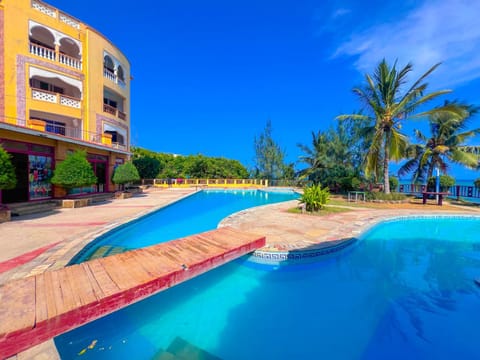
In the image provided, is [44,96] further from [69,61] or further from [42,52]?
[69,61]

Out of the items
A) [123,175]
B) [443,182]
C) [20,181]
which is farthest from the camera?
[123,175]

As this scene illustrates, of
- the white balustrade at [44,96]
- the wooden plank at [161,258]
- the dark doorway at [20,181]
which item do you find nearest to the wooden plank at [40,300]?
the wooden plank at [161,258]

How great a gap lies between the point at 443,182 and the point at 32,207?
21698 millimetres

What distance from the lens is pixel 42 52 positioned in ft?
37.7

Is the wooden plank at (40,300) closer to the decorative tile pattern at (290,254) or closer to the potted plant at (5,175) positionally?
the decorative tile pattern at (290,254)

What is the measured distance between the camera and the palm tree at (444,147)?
12.1m

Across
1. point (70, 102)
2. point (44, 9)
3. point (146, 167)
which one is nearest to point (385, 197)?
point (70, 102)

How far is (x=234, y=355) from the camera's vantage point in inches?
98.5

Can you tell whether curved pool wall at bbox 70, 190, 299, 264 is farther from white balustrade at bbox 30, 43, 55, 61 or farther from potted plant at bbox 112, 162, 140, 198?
white balustrade at bbox 30, 43, 55, 61

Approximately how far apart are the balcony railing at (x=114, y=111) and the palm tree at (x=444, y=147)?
2024cm

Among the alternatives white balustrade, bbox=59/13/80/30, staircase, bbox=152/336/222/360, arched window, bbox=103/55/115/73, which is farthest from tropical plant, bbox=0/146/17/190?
arched window, bbox=103/55/115/73

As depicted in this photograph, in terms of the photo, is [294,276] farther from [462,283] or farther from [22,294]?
[22,294]

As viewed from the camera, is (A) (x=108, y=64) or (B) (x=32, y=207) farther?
(A) (x=108, y=64)

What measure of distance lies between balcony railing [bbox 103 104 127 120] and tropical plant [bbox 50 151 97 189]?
6.23 m
